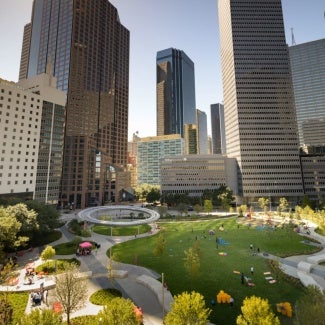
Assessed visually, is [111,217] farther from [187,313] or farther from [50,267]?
[187,313]

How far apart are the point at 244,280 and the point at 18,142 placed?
102 metres

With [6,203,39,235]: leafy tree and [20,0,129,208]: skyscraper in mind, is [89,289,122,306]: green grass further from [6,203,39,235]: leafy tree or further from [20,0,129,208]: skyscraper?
[20,0,129,208]: skyscraper

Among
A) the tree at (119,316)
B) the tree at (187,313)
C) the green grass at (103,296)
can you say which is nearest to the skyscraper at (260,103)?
the green grass at (103,296)

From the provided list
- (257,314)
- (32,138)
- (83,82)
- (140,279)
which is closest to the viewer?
(257,314)

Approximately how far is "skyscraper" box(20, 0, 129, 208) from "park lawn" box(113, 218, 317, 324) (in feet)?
296

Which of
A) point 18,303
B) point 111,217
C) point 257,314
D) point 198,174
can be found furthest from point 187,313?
point 198,174

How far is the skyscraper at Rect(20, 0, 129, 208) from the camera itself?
144750 mm

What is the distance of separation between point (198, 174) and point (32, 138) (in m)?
103

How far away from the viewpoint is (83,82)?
172 m

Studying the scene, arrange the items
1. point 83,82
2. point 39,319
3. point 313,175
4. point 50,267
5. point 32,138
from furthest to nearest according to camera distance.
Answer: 1. point 83,82
2. point 313,175
3. point 32,138
4. point 50,267
5. point 39,319

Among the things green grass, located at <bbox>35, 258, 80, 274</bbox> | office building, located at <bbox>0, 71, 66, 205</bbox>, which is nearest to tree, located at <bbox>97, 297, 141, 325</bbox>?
green grass, located at <bbox>35, 258, 80, 274</bbox>

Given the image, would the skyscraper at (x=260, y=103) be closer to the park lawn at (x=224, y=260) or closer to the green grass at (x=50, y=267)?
the park lawn at (x=224, y=260)

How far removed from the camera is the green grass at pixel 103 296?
29.1 metres

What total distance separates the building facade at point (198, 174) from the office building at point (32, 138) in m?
74.4
